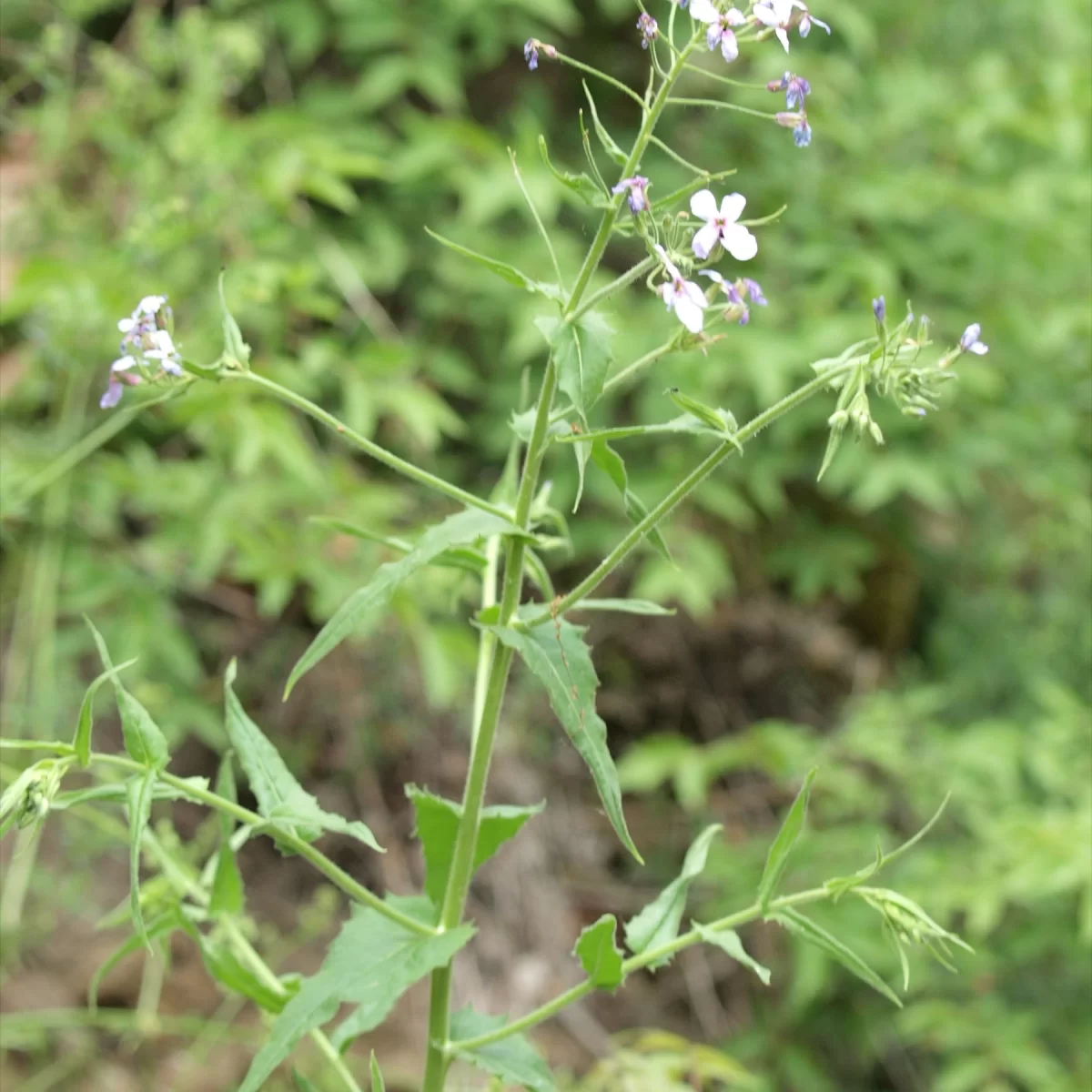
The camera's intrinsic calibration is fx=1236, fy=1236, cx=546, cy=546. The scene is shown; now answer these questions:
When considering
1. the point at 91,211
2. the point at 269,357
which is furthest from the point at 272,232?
the point at 91,211

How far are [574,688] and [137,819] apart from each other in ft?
0.97

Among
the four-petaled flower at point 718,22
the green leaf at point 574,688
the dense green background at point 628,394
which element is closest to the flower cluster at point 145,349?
the green leaf at point 574,688

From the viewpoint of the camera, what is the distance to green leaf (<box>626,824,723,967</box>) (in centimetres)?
100

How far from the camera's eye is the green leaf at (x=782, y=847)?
873 mm

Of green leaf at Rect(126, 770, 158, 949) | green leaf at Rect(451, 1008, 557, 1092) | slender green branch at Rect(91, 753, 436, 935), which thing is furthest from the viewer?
green leaf at Rect(451, 1008, 557, 1092)

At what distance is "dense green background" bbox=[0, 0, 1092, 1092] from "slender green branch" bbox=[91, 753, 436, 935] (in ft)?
3.29

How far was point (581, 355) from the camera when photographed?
81 cm

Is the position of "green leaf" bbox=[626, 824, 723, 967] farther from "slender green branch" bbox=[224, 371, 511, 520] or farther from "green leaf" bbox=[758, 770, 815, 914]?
"slender green branch" bbox=[224, 371, 511, 520]

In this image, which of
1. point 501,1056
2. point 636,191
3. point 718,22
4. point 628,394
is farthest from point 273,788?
point 628,394

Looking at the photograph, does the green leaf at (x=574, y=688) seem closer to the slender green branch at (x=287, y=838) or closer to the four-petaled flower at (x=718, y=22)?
the slender green branch at (x=287, y=838)

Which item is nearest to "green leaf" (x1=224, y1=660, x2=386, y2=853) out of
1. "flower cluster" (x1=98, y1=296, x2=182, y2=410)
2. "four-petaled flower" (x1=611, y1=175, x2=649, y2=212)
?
"flower cluster" (x1=98, y1=296, x2=182, y2=410)

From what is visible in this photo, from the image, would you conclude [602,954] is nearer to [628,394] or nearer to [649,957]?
[649,957]

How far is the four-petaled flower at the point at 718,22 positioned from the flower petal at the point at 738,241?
0.10m

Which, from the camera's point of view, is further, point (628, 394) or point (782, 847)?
point (628, 394)
